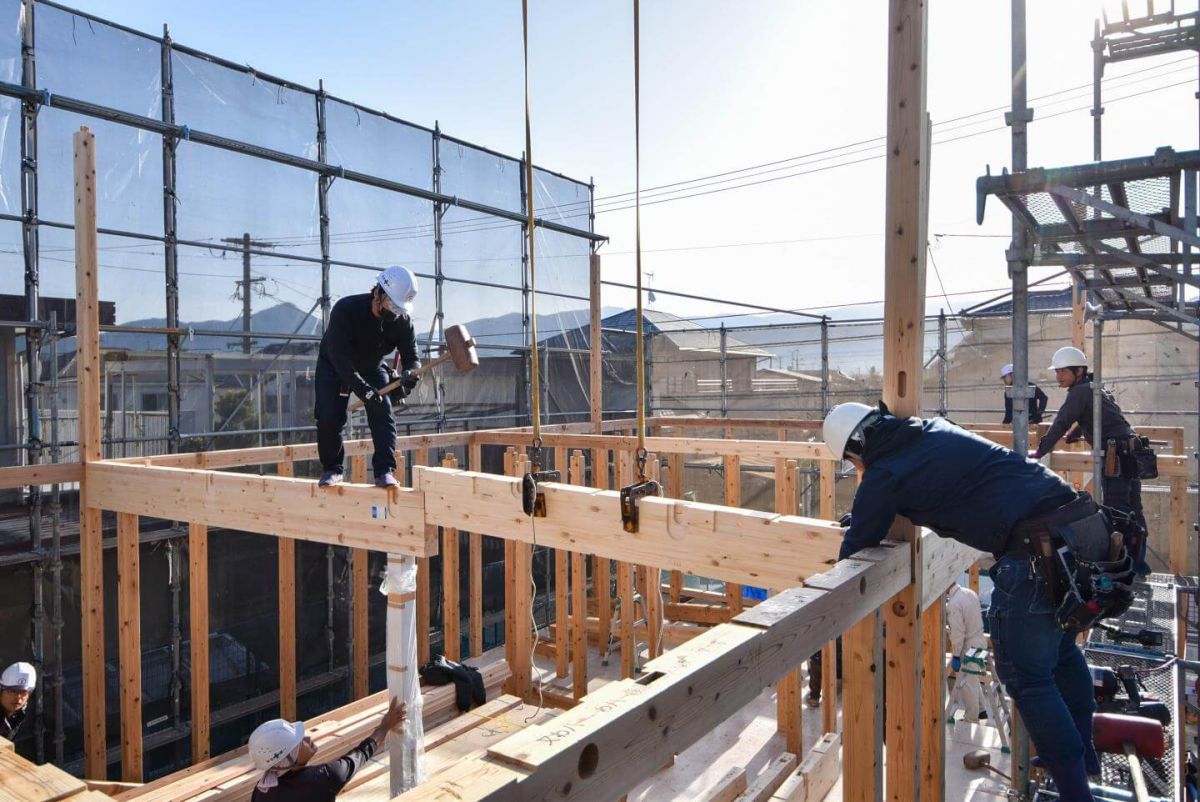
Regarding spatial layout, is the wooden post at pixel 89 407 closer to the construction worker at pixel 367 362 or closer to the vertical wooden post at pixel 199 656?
the vertical wooden post at pixel 199 656

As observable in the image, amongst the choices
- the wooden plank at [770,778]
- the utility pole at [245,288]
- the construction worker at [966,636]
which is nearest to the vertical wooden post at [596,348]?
the utility pole at [245,288]

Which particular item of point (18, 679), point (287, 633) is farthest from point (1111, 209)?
point (18, 679)

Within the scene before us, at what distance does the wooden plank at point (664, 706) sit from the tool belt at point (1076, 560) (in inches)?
44.5

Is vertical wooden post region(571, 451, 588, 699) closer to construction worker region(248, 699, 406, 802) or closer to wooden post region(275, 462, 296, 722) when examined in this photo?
wooden post region(275, 462, 296, 722)

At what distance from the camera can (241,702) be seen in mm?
8047

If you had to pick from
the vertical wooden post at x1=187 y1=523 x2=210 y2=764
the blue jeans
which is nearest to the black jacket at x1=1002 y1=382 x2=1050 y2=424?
the blue jeans

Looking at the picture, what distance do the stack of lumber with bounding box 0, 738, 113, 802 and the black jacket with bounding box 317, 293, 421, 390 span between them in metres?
2.04

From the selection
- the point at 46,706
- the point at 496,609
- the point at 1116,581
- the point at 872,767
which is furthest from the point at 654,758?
the point at 496,609

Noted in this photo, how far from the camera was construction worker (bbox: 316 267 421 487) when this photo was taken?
4.01m

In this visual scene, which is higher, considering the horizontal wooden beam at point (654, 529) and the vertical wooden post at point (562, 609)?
the horizontal wooden beam at point (654, 529)

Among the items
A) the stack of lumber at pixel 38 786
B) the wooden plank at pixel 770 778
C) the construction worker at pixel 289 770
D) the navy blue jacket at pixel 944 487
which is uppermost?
the navy blue jacket at pixel 944 487

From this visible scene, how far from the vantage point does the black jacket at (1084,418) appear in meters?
5.43

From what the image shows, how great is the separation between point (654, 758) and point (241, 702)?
8.32 m

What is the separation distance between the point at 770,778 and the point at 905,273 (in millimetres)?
3431
